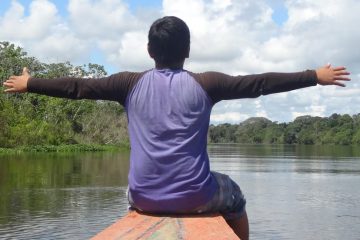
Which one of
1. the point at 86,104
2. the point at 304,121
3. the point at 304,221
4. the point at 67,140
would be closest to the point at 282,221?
the point at 304,221

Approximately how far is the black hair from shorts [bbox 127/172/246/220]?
1.91 feet

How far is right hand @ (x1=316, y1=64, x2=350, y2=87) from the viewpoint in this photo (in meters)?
2.78

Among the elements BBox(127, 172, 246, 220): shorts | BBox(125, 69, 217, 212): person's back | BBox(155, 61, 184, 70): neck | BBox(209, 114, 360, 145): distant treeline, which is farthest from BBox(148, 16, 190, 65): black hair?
BBox(209, 114, 360, 145): distant treeline

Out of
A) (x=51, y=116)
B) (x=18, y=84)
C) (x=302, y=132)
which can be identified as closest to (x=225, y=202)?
(x=18, y=84)

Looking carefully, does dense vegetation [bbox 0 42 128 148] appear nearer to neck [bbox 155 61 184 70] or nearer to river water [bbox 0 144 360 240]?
river water [bbox 0 144 360 240]

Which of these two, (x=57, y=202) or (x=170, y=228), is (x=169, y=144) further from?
(x=57, y=202)

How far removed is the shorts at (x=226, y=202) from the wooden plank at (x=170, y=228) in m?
0.05

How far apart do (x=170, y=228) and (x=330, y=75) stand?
0.99 metres

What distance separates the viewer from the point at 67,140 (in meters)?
69.8

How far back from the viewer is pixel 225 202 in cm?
283

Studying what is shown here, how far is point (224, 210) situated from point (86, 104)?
7383cm

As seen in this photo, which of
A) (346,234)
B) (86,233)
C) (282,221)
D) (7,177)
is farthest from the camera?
(7,177)

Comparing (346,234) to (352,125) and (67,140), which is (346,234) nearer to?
(67,140)

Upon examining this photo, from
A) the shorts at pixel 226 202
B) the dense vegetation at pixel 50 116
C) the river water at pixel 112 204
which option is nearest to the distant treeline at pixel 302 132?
the dense vegetation at pixel 50 116
